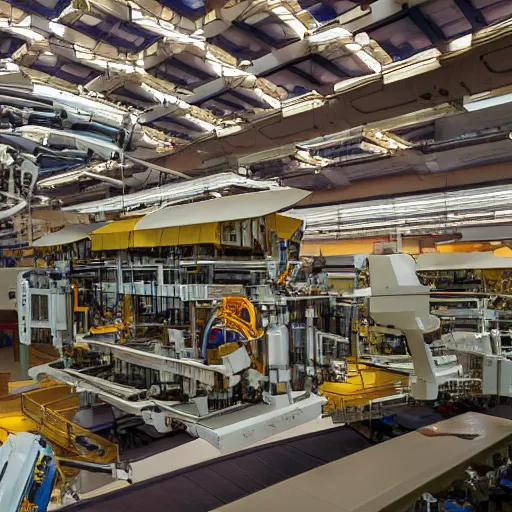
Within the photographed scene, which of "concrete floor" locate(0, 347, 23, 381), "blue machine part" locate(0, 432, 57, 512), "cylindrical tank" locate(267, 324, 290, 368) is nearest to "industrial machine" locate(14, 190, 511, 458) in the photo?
"cylindrical tank" locate(267, 324, 290, 368)

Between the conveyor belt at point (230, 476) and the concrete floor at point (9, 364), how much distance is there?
1192 mm

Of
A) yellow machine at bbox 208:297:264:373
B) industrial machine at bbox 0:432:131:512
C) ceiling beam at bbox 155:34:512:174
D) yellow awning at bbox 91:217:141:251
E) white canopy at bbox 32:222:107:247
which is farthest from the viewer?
white canopy at bbox 32:222:107:247

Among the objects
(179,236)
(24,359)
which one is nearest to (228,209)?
(179,236)

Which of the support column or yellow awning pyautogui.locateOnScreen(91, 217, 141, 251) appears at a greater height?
yellow awning pyautogui.locateOnScreen(91, 217, 141, 251)

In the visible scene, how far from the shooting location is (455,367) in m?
2.70

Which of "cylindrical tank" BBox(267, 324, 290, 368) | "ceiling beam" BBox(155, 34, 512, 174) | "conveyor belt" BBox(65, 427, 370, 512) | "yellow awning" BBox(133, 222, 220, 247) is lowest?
"conveyor belt" BBox(65, 427, 370, 512)

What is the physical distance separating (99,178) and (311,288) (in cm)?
143

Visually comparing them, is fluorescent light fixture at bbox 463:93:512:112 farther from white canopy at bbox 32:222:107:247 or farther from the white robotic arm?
white canopy at bbox 32:222:107:247

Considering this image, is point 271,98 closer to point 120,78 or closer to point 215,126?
point 215,126

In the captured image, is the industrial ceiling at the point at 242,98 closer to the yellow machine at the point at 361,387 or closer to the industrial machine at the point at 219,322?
the industrial machine at the point at 219,322

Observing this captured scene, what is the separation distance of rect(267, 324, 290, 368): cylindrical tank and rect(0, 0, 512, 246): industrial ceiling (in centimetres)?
78

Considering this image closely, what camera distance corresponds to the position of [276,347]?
2064 millimetres

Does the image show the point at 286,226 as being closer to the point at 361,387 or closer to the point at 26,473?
the point at 361,387

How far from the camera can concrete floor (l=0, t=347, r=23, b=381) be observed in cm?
285
